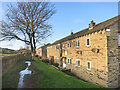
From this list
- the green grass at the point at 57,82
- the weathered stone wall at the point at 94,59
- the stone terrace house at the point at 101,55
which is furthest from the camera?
the weathered stone wall at the point at 94,59

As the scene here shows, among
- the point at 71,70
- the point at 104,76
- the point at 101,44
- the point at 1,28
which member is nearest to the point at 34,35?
the point at 1,28

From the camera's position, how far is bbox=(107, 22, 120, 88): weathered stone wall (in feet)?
37.1

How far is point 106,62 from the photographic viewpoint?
11.2 meters

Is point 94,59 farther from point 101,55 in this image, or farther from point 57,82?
point 57,82

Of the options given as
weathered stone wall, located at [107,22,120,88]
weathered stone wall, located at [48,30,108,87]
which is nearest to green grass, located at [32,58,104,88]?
weathered stone wall, located at [48,30,108,87]

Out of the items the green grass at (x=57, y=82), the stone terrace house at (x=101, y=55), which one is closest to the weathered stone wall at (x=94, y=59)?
the stone terrace house at (x=101, y=55)

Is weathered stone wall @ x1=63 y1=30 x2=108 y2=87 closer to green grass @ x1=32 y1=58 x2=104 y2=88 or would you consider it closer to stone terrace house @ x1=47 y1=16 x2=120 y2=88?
stone terrace house @ x1=47 y1=16 x2=120 y2=88

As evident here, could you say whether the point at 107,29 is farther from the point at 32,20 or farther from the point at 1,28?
the point at 1,28

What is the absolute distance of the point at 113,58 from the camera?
38.2ft

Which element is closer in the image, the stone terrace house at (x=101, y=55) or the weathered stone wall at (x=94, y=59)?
the stone terrace house at (x=101, y=55)

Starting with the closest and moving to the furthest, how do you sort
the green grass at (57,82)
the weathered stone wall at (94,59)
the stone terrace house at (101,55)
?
1. the green grass at (57,82)
2. the stone terrace house at (101,55)
3. the weathered stone wall at (94,59)

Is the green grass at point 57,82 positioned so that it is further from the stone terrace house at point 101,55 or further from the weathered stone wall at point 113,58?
the weathered stone wall at point 113,58

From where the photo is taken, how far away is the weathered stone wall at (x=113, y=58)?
11.3 meters

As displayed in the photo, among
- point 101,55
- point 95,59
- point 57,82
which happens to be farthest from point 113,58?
point 57,82
